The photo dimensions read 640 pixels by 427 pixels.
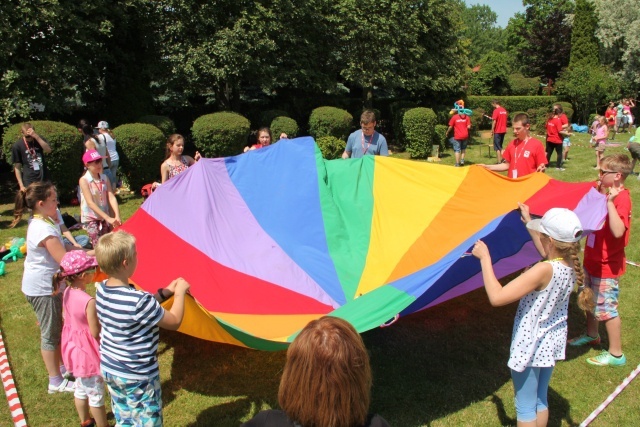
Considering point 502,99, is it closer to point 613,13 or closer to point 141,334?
point 613,13

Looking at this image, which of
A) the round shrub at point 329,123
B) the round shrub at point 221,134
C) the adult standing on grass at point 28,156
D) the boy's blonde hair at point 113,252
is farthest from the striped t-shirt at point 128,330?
the round shrub at point 329,123

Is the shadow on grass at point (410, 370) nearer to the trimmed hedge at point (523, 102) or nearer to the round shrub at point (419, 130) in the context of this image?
the round shrub at point (419, 130)

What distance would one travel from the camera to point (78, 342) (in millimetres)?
3299

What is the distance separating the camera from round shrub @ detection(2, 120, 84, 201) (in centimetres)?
911

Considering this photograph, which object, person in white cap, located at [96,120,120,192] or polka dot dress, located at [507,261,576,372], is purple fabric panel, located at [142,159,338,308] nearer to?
polka dot dress, located at [507,261,576,372]

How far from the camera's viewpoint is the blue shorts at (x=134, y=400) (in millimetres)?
2822

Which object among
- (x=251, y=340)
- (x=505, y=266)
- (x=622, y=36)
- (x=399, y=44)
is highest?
(x=622, y=36)

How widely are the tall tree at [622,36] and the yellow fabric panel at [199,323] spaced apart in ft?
84.7

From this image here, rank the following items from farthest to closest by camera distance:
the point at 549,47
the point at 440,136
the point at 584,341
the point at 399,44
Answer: the point at 549,47, the point at 399,44, the point at 440,136, the point at 584,341

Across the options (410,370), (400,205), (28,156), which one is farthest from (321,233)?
(28,156)

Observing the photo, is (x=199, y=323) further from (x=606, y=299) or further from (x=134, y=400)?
(x=606, y=299)

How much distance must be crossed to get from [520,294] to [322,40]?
13.5 meters

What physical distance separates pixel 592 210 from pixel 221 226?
3.04 m

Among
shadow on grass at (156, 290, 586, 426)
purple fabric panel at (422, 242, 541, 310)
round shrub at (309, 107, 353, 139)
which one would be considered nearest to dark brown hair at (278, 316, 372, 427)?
shadow on grass at (156, 290, 586, 426)
